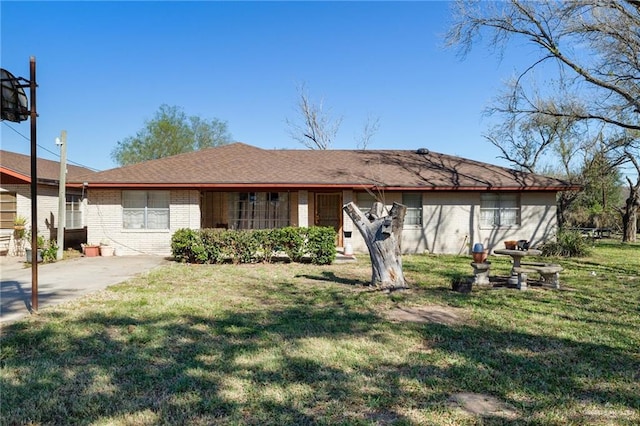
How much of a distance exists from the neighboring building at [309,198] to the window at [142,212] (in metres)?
0.03

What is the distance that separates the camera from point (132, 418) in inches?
121

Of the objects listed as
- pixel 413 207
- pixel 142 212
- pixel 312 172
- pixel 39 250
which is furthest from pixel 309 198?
pixel 39 250

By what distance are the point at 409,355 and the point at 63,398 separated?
3302mm

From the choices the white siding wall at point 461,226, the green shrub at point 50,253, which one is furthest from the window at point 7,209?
the white siding wall at point 461,226

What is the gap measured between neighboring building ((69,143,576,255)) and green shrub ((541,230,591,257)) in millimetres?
756

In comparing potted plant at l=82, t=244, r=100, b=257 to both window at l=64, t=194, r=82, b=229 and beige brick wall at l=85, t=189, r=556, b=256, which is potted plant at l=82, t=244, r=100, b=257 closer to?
window at l=64, t=194, r=82, b=229

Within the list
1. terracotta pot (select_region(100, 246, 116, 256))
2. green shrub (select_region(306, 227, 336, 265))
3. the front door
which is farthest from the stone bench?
terracotta pot (select_region(100, 246, 116, 256))

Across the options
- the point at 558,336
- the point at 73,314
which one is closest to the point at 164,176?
the point at 73,314

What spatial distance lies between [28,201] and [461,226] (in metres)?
15.7

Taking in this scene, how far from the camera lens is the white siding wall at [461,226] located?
50.9 ft

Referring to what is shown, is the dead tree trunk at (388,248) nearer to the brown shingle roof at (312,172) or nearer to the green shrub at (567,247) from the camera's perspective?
the brown shingle roof at (312,172)

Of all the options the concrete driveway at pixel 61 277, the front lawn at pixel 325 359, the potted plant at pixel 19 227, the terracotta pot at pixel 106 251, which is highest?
the potted plant at pixel 19 227

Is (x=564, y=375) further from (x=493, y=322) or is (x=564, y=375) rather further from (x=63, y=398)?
(x=63, y=398)

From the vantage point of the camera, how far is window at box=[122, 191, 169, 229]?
14.6m
